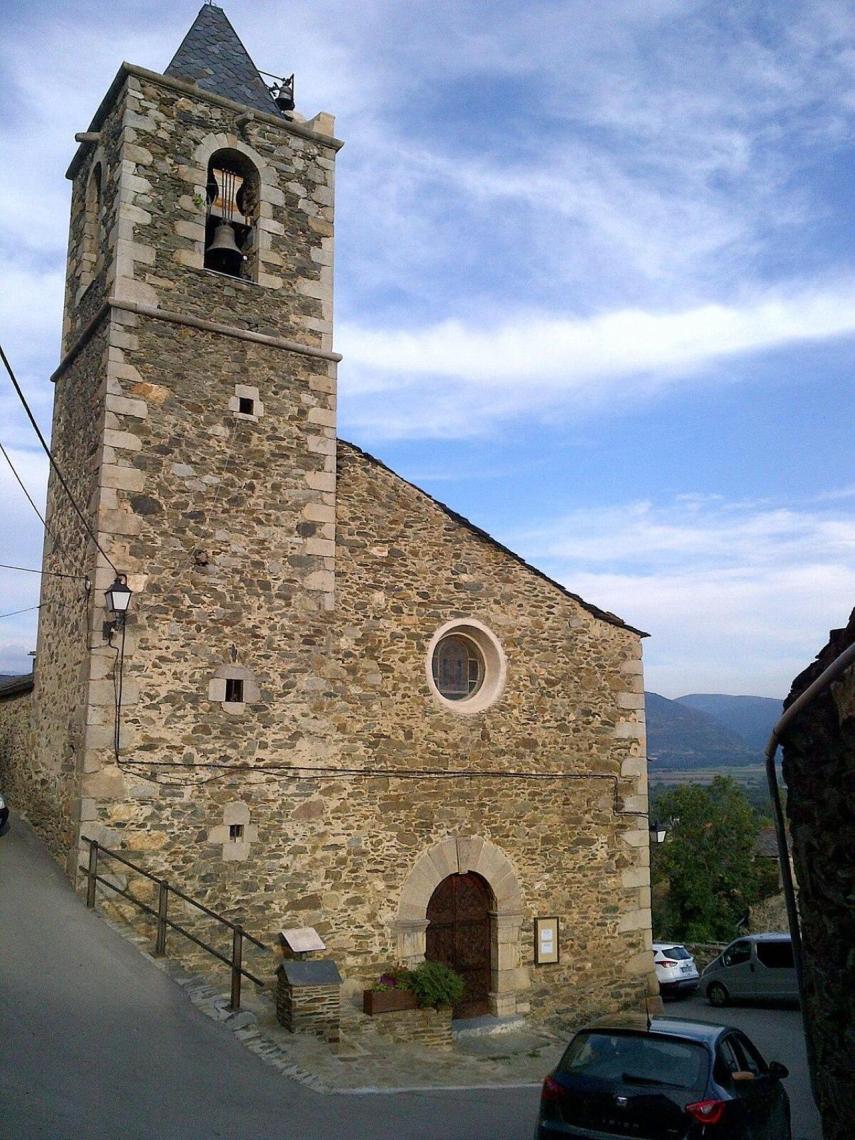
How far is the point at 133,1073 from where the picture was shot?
6.98m

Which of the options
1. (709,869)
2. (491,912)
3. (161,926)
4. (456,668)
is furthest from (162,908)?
(709,869)

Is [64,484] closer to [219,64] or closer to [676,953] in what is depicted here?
[219,64]

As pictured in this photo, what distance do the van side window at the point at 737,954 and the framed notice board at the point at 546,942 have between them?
17.6ft

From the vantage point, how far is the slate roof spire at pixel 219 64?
496 inches

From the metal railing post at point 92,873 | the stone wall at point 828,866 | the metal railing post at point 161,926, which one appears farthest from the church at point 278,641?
the stone wall at point 828,866

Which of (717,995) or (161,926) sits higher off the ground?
(161,926)

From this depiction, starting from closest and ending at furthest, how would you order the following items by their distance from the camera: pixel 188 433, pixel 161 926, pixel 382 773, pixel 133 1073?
pixel 133 1073 → pixel 161 926 → pixel 188 433 → pixel 382 773

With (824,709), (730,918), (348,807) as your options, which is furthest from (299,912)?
(730,918)

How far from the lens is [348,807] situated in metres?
11.6

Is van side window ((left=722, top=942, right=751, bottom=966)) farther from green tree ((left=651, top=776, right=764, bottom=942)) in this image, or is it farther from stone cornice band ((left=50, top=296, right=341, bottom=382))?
green tree ((left=651, top=776, right=764, bottom=942))

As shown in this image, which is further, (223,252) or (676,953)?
(676,953)

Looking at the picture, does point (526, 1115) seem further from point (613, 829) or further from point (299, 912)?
point (613, 829)

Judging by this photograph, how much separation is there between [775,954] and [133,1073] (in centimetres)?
1215

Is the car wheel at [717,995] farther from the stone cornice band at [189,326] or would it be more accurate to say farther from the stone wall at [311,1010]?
the stone cornice band at [189,326]
